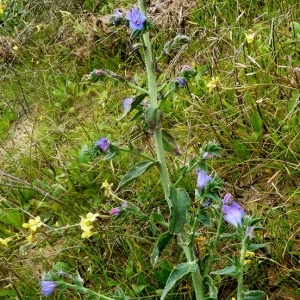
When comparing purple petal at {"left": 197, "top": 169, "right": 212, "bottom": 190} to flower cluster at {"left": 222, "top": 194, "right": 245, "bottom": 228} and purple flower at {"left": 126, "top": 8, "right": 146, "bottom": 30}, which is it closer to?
flower cluster at {"left": 222, "top": 194, "right": 245, "bottom": 228}

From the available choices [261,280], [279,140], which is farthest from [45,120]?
[261,280]

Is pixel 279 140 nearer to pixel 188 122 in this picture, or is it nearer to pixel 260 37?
pixel 188 122

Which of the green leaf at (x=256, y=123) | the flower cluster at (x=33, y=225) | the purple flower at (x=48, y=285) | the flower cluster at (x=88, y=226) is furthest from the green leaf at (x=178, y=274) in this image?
the green leaf at (x=256, y=123)

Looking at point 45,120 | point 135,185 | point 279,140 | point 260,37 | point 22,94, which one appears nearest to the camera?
point 279,140

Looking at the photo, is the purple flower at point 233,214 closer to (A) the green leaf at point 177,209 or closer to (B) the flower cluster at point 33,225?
(A) the green leaf at point 177,209

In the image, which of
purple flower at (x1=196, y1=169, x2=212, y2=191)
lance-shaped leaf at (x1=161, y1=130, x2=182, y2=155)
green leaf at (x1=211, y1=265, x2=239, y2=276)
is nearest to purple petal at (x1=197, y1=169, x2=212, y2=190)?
purple flower at (x1=196, y1=169, x2=212, y2=191)

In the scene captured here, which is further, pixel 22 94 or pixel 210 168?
pixel 22 94

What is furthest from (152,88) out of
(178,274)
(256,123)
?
(256,123)

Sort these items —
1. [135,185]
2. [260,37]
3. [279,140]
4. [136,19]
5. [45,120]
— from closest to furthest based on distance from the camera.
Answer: [136,19] < [279,140] < [135,185] < [260,37] < [45,120]
